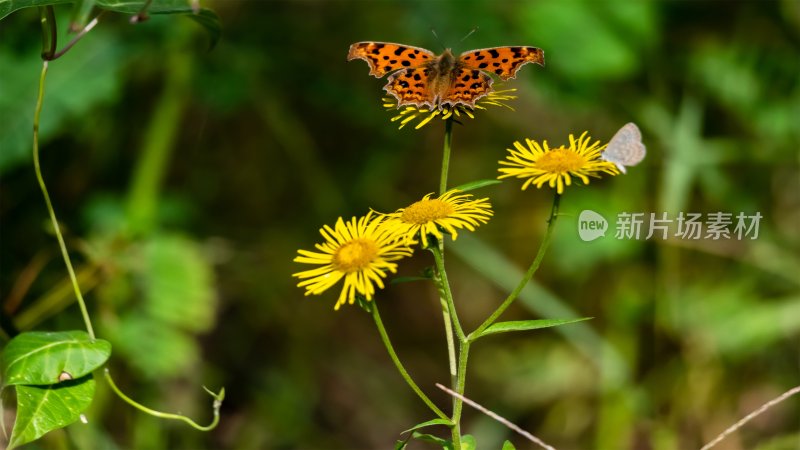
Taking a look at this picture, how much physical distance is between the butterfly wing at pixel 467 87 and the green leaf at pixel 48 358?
35 centimetres

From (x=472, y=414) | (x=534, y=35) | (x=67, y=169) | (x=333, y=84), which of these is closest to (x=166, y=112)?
(x=67, y=169)

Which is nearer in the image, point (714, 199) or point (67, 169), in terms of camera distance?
point (67, 169)

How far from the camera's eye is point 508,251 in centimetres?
181

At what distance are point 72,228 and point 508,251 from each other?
2.98ft

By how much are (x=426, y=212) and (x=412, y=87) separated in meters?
0.11

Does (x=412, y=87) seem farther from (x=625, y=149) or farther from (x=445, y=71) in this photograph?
(x=625, y=149)

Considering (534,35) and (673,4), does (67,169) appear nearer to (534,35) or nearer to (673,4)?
(534,35)

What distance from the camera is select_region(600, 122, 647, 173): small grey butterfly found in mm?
597

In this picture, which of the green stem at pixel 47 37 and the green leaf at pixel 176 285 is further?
the green leaf at pixel 176 285

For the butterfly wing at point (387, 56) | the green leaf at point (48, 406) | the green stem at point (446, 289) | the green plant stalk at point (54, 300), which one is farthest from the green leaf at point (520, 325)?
the green plant stalk at point (54, 300)

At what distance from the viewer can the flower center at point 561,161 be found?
1.99 feet

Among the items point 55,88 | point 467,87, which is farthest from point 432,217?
point 55,88

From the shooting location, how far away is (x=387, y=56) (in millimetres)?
663

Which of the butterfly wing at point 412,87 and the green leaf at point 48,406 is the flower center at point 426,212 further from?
the green leaf at point 48,406
